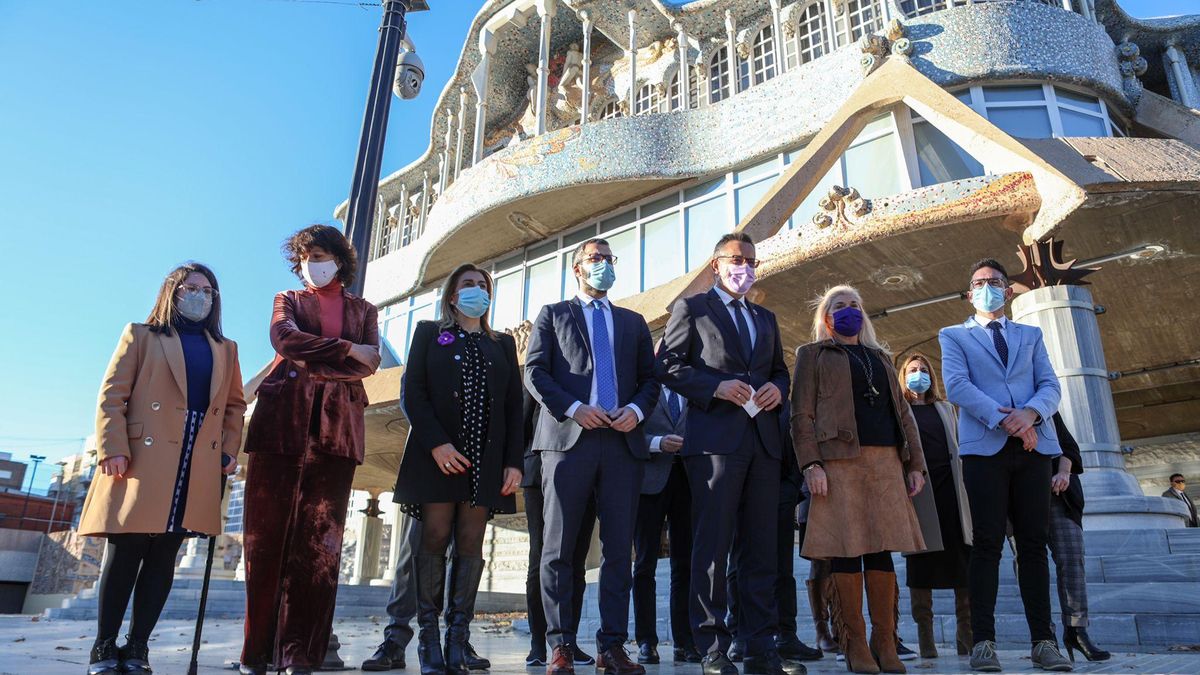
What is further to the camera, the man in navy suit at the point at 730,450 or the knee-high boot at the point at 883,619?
the knee-high boot at the point at 883,619

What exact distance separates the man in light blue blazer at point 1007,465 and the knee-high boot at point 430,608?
2.49 m

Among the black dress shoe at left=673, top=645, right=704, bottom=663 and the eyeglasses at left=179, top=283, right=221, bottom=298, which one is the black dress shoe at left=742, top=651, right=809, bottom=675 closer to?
the black dress shoe at left=673, top=645, right=704, bottom=663

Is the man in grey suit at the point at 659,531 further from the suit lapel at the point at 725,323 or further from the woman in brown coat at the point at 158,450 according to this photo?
the woman in brown coat at the point at 158,450

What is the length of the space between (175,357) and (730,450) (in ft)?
8.46

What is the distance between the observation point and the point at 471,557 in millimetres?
3756

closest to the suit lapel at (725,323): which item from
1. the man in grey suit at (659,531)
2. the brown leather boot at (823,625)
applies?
Result: the man in grey suit at (659,531)

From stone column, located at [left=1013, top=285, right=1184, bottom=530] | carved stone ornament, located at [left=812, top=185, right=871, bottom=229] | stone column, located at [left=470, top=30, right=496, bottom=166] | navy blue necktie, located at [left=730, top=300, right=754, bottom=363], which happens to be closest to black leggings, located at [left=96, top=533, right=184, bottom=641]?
navy blue necktie, located at [left=730, top=300, right=754, bottom=363]

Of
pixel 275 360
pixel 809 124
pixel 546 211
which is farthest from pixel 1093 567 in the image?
pixel 546 211

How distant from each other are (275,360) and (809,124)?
11.9m

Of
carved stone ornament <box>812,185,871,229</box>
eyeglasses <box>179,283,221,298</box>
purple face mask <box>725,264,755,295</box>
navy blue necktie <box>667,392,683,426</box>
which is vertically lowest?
navy blue necktie <box>667,392,683,426</box>

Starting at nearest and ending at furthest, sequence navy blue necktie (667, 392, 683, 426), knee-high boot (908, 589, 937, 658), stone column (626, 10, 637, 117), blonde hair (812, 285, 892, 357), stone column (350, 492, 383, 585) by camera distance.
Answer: blonde hair (812, 285, 892, 357)
knee-high boot (908, 589, 937, 658)
navy blue necktie (667, 392, 683, 426)
stone column (626, 10, 637, 117)
stone column (350, 492, 383, 585)

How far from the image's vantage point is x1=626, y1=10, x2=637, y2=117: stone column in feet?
58.7

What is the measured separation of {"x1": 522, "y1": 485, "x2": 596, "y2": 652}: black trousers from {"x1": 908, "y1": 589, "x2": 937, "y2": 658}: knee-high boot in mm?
1994

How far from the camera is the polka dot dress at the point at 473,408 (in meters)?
3.79
